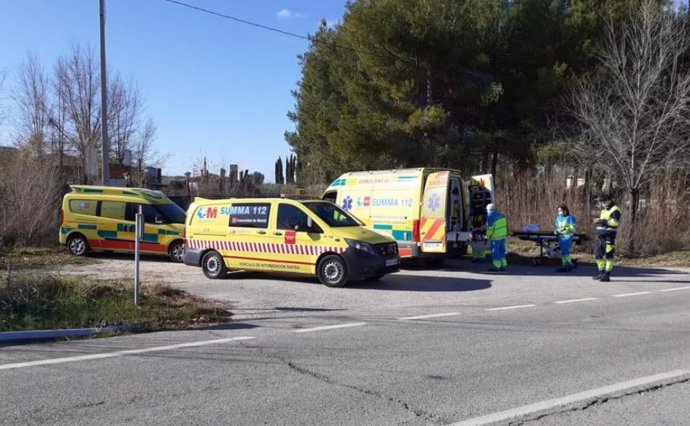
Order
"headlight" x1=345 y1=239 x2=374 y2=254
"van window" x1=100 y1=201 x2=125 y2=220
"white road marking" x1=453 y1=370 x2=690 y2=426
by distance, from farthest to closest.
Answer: "van window" x1=100 y1=201 x2=125 y2=220 → "headlight" x1=345 y1=239 x2=374 y2=254 → "white road marking" x1=453 y1=370 x2=690 y2=426

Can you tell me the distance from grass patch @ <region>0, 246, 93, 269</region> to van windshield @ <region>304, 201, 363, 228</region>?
7.22 m

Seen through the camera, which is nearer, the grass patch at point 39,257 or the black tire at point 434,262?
the grass patch at point 39,257

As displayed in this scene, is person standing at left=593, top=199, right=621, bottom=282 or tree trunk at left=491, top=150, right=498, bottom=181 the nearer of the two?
person standing at left=593, top=199, right=621, bottom=282

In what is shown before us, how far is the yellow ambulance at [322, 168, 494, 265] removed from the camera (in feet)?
48.1

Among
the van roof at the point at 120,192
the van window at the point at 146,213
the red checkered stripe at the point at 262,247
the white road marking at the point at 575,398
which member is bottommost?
the white road marking at the point at 575,398

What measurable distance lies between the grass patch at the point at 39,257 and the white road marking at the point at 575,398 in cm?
1320

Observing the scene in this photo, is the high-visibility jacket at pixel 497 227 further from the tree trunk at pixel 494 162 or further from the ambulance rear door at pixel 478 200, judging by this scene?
the tree trunk at pixel 494 162

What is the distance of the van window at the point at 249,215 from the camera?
43.0ft

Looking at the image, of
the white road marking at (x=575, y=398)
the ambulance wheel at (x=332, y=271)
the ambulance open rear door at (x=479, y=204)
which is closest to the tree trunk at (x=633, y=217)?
the ambulance open rear door at (x=479, y=204)

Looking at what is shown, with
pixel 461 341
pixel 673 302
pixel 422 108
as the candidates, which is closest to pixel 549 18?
pixel 422 108

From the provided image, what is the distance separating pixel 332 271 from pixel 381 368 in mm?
6238

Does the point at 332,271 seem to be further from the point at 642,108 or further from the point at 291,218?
the point at 642,108

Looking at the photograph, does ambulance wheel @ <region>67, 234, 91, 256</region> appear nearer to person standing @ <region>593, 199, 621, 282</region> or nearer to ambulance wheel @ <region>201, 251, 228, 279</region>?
ambulance wheel @ <region>201, 251, 228, 279</region>

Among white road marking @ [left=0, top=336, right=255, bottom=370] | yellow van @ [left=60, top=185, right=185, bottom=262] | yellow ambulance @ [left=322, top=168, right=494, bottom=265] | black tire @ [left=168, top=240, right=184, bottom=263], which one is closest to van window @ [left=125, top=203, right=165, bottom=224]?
yellow van @ [left=60, top=185, right=185, bottom=262]
